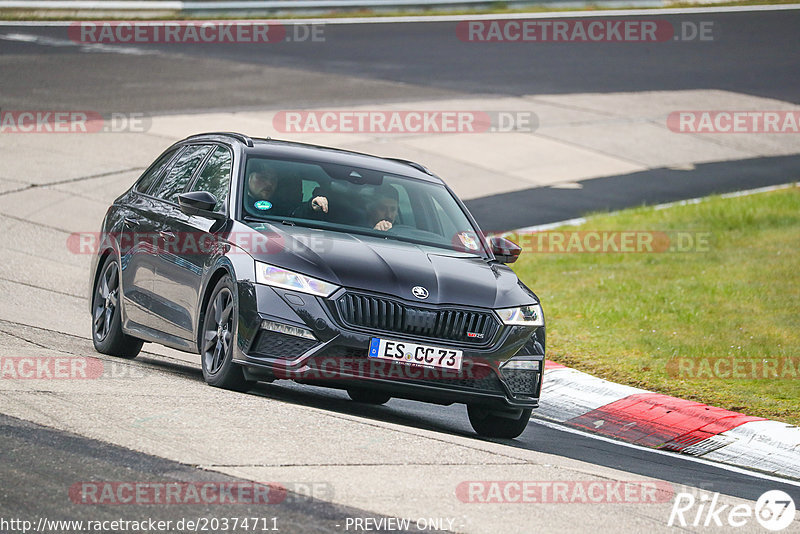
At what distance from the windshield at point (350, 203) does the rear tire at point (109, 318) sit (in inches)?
71.8

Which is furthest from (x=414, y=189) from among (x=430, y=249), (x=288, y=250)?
(x=288, y=250)

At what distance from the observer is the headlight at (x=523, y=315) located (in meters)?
8.34

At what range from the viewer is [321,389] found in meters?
10.4

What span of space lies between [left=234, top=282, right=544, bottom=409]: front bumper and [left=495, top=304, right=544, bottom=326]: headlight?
7.7 inches

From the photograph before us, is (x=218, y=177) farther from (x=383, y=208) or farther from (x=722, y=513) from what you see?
(x=722, y=513)

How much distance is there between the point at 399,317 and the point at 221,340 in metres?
1.22

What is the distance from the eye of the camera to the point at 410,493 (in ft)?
20.7

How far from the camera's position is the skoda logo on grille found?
805 cm

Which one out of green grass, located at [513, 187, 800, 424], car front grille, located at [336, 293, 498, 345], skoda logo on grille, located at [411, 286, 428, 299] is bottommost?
green grass, located at [513, 187, 800, 424]

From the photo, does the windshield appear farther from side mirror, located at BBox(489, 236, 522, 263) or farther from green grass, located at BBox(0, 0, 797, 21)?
green grass, located at BBox(0, 0, 797, 21)
